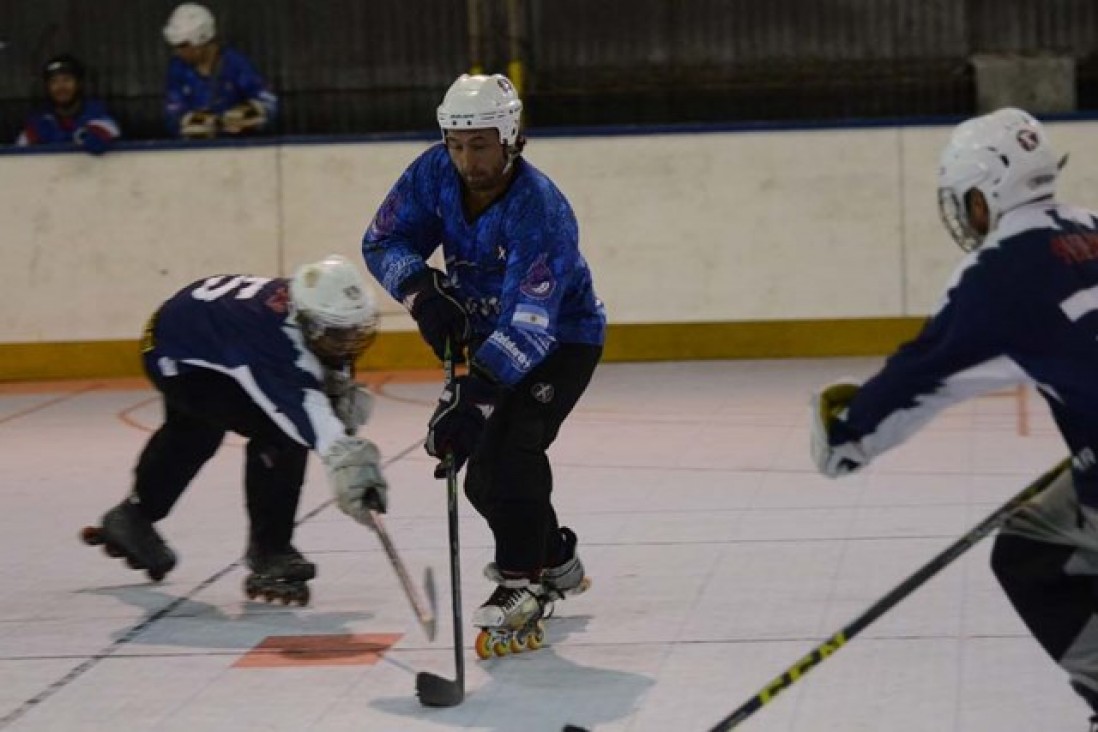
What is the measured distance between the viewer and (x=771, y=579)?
19.1ft

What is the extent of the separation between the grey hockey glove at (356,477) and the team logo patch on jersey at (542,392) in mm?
384

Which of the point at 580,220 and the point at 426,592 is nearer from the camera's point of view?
the point at 426,592

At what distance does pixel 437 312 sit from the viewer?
5074 mm

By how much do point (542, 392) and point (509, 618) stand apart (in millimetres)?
519

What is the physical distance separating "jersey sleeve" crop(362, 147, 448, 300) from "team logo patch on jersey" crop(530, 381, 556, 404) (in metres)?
0.38

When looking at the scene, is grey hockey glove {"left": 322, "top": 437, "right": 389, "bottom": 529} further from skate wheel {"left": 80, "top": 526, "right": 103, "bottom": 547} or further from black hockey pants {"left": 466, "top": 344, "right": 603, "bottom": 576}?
skate wheel {"left": 80, "top": 526, "right": 103, "bottom": 547}

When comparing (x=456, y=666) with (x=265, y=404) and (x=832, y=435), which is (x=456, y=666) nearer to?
(x=265, y=404)

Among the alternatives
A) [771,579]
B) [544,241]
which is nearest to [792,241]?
[771,579]

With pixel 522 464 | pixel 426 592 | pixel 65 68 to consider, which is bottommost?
pixel 426 592

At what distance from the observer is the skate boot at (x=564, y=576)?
5488 millimetres

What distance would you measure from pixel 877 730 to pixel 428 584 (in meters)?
1.13

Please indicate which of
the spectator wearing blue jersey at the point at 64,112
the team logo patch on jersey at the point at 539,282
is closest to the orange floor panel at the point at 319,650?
the team logo patch on jersey at the point at 539,282

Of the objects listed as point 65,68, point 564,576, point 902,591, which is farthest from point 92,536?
point 65,68

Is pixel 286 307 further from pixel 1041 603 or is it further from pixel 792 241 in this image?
pixel 792 241
